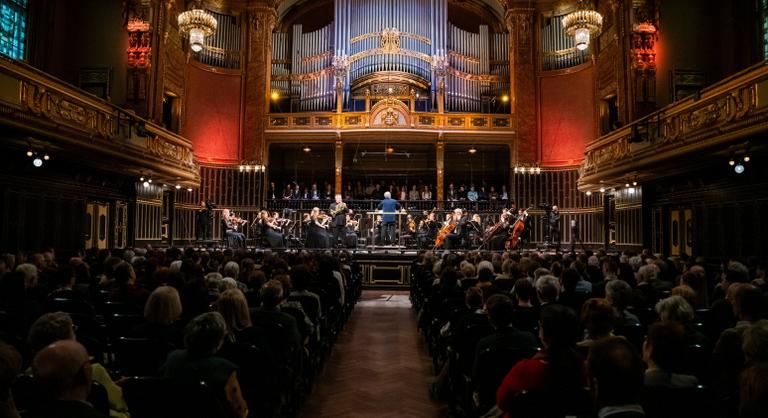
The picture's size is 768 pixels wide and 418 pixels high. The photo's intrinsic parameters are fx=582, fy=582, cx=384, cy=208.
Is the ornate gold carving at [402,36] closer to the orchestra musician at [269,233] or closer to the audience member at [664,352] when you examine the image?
the orchestra musician at [269,233]

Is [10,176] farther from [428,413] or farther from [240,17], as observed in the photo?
[240,17]

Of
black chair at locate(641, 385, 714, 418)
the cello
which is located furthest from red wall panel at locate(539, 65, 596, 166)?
black chair at locate(641, 385, 714, 418)

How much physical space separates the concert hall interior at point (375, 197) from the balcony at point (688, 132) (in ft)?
0.24

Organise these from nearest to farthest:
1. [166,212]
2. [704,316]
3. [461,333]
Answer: [461,333] → [704,316] → [166,212]

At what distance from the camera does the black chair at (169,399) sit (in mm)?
2557

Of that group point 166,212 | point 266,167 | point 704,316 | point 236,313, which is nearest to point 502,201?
point 266,167

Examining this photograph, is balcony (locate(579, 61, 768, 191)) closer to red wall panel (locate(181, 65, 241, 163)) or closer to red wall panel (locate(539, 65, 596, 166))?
red wall panel (locate(539, 65, 596, 166))

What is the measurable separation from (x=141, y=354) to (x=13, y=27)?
14.8 metres

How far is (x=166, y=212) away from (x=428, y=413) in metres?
16.8

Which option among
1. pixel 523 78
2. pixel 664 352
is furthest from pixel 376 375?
pixel 523 78

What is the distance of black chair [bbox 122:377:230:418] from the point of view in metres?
2.56

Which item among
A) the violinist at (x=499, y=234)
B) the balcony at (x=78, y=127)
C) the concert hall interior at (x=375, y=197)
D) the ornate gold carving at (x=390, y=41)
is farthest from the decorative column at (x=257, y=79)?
the violinist at (x=499, y=234)

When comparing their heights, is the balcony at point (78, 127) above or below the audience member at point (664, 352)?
above

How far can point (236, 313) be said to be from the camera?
4062mm
